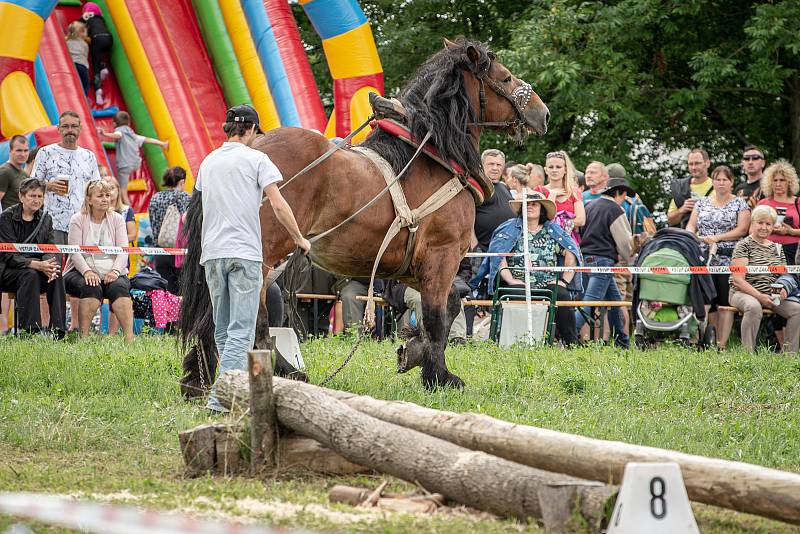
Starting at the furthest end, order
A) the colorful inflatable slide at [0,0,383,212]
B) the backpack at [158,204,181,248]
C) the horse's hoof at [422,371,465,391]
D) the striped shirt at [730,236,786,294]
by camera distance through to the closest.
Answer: the colorful inflatable slide at [0,0,383,212] → the backpack at [158,204,181,248] → the striped shirt at [730,236,786,294] → the horse's hoof at [422,371,465,391]

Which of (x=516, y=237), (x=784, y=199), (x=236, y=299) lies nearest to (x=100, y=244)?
(x=516, y=237)

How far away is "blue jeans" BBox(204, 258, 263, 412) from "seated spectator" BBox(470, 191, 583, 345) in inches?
238

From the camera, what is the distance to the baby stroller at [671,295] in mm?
12359

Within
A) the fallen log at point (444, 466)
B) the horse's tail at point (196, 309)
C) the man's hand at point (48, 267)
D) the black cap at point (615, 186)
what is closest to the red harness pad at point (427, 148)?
the horse's tail at point (196, 309)

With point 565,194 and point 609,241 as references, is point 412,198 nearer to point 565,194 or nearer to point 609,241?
point 565,194

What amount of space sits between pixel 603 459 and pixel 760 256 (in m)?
8.39

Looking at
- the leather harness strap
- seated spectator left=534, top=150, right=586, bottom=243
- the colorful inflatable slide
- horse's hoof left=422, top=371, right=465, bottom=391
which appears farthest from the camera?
the colorful inflatable slide

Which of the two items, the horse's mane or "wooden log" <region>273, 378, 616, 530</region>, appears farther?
the horse's mane

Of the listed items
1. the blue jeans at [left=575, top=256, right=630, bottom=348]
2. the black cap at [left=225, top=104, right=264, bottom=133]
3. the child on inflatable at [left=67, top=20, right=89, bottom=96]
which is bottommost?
the blue jeans at [left=575, top=256, right=630, bottom=348]

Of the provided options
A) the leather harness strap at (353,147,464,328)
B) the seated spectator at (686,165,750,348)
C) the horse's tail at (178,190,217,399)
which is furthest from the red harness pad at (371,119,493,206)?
the seated spectator at (686,165,750,348)

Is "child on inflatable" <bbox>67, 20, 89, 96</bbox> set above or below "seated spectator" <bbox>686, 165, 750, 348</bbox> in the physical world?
above

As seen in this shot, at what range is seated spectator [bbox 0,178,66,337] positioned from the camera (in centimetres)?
1180

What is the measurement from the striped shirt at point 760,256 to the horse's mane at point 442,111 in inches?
186

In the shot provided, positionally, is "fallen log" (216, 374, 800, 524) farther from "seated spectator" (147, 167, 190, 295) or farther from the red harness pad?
"seated spectator" (147, 167, 190, 295)
